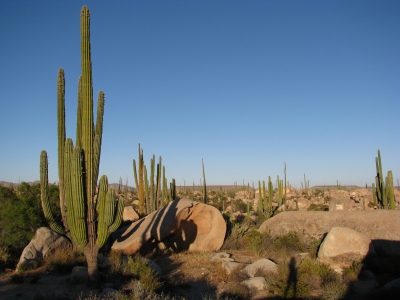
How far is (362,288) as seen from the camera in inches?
343

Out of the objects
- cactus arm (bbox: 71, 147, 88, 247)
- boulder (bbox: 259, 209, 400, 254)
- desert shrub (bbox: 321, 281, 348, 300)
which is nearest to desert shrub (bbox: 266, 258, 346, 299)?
desert shrub (bbox: 321, 281, 348, 300)

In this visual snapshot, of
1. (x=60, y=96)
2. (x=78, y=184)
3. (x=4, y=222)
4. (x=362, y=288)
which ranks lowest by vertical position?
(x=362, y=288)

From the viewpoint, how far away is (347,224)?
12.0 metres

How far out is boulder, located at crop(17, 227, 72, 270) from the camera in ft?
32.7

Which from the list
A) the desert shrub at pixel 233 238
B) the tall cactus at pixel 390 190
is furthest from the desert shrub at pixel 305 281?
the tall cactus at pixel 390 190

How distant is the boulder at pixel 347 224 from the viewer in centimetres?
1095

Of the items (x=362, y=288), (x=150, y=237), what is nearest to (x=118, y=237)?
(x=150, y=237)

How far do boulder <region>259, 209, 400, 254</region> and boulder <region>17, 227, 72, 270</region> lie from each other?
7.43 meters

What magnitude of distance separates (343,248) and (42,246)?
27.6ft

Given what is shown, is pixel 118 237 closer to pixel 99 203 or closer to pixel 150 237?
pixel 150 237

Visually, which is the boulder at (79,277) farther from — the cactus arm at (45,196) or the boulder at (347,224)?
the boulder at (347,224)

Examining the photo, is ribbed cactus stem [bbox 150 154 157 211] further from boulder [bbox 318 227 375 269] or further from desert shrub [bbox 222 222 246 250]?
boulder [bbox 318 227 375 269]

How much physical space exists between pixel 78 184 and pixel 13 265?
13.1ft

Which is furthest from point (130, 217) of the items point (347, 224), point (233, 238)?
point (347, 224)
